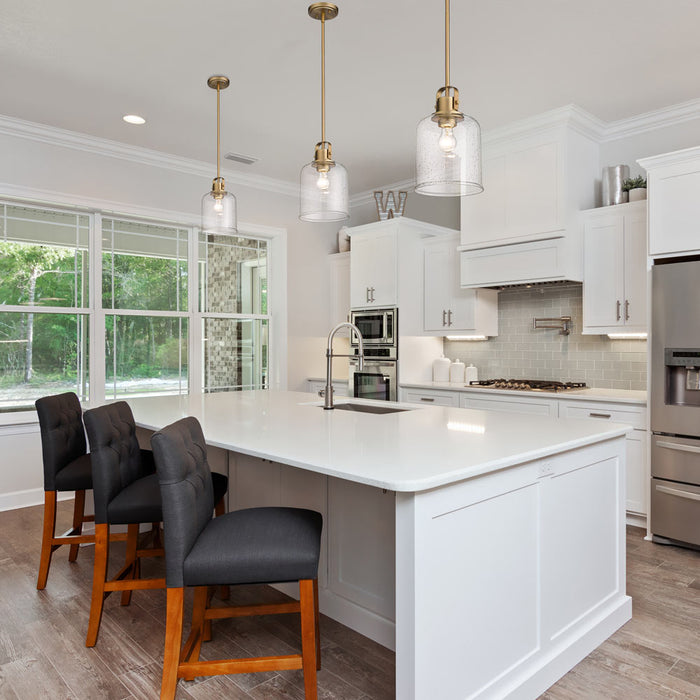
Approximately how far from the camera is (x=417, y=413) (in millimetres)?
2777

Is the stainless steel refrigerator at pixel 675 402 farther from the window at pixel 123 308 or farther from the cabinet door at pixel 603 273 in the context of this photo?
the window at pixel 123 308

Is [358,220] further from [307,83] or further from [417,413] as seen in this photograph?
[417,413]

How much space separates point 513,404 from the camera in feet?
13.7

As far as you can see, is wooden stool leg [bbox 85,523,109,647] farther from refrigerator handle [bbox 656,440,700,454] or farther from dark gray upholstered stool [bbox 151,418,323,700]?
refrigerator handle [bbox 656,440,700,454]

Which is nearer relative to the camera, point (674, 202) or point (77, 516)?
point (77, 516)

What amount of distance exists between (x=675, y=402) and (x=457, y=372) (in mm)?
2024

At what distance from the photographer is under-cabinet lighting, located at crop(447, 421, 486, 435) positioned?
7.22 ft

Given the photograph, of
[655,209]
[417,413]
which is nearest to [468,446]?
[417,413]

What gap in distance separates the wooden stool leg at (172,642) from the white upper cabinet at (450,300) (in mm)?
3642

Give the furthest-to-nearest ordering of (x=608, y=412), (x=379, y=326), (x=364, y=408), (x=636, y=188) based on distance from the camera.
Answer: (x=379, y=326), (x=636, y=188), (x=608, y=412), (x=364, y=408)

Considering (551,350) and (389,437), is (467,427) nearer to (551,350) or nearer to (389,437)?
(389,437)

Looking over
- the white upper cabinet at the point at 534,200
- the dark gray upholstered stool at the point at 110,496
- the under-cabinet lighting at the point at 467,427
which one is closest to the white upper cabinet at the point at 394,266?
the white upper cabinet at the point at 534,200

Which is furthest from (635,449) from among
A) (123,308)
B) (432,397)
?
(123,308)

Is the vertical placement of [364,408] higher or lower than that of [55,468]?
higher
